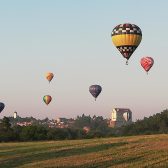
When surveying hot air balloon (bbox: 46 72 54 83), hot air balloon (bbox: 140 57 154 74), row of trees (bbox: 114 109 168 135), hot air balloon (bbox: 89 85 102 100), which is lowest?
row of trees (bbox: 114 109 168 135)

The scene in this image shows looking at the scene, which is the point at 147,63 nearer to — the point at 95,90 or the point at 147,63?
the point at 147,63

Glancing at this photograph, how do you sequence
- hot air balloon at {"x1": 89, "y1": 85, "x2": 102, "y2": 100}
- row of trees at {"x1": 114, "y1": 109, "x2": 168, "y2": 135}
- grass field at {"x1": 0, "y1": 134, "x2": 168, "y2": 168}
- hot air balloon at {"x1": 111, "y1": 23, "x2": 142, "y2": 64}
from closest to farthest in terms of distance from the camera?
grass field at {"x1": 0, "y1": 134, "x2": 168, "y2": 168}
hot air balloon at {"x1": 111, "y1": 23, "x2": 142, "y2": 64}
hot air balloon at {"x1": 89, "y1": 85, "x2": 102, "y2": 100}
row of trees at {"x1": 114, "y1": 109, "x2": 168, "y2": 135}

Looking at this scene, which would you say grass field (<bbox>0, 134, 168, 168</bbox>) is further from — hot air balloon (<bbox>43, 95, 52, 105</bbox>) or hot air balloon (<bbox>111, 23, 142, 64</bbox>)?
hot air balloon (<bbox>43, 95, 52, 105</bbox>)

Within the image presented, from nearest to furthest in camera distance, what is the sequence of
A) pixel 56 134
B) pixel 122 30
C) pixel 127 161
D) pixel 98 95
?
pixel 127 161, pixel 122 30, pixel 98 95, pixel 56 134

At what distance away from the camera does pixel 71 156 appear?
3403 centimetres

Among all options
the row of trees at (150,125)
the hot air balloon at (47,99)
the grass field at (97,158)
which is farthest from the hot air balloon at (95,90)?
the row of trees at (150,125)

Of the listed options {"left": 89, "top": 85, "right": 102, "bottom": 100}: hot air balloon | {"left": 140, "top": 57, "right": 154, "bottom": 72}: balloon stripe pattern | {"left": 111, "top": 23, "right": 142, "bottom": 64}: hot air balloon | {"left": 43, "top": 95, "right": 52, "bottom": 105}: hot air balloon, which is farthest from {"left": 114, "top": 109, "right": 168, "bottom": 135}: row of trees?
{"left": 111, "top": 23, "right": 142, "bottom": 64}: hot air balloon

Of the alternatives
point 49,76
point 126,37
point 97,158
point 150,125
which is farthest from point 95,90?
point 150,125

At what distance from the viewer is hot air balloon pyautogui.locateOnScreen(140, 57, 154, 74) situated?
2660 inches

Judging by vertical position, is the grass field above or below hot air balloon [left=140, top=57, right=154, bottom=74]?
below

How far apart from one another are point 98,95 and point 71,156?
47.2 meters

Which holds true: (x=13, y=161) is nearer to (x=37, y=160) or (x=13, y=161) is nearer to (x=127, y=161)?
(x=37, y=160)

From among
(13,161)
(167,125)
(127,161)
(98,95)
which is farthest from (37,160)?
(167,125)

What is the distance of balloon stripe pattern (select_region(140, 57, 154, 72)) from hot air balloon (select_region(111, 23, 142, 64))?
16.2 metres
